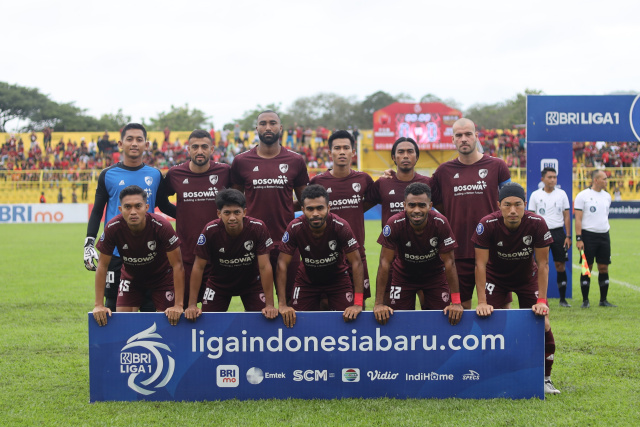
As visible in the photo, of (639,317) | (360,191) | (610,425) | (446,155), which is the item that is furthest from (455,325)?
(446,155)

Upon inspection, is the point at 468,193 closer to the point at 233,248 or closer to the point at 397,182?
the point at 397,182

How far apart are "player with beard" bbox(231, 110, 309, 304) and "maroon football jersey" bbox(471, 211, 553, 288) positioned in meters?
1.84

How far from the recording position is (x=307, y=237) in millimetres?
5641

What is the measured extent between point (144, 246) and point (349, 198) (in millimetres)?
2030

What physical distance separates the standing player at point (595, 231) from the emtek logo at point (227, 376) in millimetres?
6178

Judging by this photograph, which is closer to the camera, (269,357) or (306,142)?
(269,357)

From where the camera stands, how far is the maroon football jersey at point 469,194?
6.20 meters

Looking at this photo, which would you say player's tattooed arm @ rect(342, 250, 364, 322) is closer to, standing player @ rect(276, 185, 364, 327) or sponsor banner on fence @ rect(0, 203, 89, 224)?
standing player @ rect(276, 185, 364, 327)

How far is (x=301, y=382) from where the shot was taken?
5.22 metres

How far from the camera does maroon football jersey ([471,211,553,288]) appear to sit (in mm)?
5398

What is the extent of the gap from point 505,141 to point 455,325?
35.4 meters

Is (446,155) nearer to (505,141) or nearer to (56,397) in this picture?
(505,141)

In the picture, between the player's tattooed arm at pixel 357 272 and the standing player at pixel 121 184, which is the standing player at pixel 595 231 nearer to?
the player's tattooed arm at pixel 357 272

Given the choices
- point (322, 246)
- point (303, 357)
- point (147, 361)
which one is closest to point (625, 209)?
point (322, 246)
